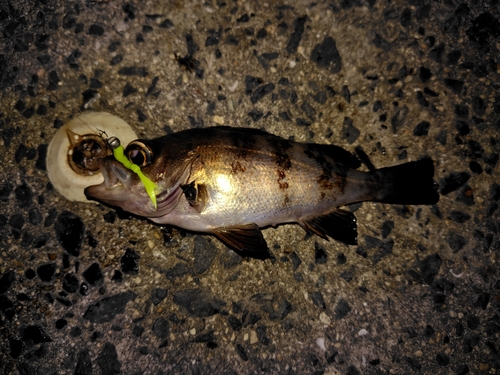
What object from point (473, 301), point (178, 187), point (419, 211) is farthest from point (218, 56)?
point (473, 301)

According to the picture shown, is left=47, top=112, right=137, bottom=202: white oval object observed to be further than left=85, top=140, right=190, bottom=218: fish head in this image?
Yes

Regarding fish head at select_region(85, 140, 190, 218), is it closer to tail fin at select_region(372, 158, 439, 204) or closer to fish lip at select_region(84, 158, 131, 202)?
fish lip at select_region(84, 158, 131, 202)

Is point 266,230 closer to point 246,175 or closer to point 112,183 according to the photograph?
point 246,175

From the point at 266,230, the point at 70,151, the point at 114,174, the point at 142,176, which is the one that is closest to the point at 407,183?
the point at 266,230

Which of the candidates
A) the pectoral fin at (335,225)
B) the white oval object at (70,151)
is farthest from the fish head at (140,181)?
the pectoral fin at (335,225)

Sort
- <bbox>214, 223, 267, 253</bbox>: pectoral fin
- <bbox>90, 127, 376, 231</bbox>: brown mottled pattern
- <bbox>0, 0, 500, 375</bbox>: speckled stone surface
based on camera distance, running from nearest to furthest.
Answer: <bbox>90, 127, 376, 231</bbox>: brown mottled pattern, <bbox>214, 223, 267, 253</bbox>: pectoral fin, <bbox>0, 0, 500, 375</bbox>: speckled stone surface

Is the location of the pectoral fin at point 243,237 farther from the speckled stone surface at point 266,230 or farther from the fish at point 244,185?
the speckled stone surface at point 266,230

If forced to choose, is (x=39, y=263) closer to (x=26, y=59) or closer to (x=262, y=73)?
(x=26, y=59)

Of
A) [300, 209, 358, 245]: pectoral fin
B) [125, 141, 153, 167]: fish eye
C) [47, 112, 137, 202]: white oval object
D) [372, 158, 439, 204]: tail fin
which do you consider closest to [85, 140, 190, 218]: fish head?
[125, 141, 153, 167]: fish eye
